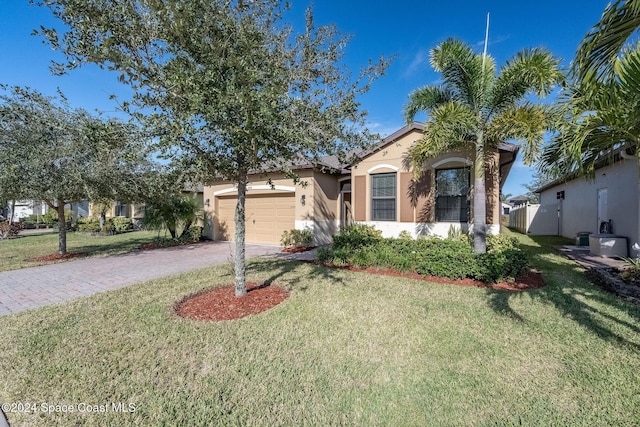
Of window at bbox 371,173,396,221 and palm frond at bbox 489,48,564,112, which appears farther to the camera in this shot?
window at bbox 371,173,396,221

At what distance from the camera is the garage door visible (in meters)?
13.6

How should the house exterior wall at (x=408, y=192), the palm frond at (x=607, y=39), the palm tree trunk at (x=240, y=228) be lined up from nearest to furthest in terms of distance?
1. the palm frond at (x=607, y=39)
2. the palm tree trunk at (x=240, y=228)
3. the house exterior wall at (x=408, y=192)

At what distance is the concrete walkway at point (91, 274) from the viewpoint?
6193 millimetres

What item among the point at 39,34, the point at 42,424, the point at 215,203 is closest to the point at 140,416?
the point at 42,424

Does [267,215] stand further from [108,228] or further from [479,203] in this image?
[108,228]

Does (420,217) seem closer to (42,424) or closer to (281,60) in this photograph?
(281,60)

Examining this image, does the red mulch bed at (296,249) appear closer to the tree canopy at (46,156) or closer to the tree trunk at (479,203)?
the tree canopy at (46,156)

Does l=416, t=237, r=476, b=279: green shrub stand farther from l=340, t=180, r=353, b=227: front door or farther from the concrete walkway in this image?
l=340, t=180, r=353, b=227: front door

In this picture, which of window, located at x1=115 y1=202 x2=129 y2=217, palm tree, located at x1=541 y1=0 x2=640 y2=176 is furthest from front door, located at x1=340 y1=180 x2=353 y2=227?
window, located at x1=115 y1=202 x2=129 y2=217

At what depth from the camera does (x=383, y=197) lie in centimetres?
1127

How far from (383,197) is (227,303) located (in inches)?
297

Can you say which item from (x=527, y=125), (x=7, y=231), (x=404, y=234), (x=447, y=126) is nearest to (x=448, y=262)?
(x=404, y=234)

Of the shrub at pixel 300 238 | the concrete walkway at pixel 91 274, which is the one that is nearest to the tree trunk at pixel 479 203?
the shrub at pixel 300 238

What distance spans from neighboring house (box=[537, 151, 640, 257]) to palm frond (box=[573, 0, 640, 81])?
5352 mm
